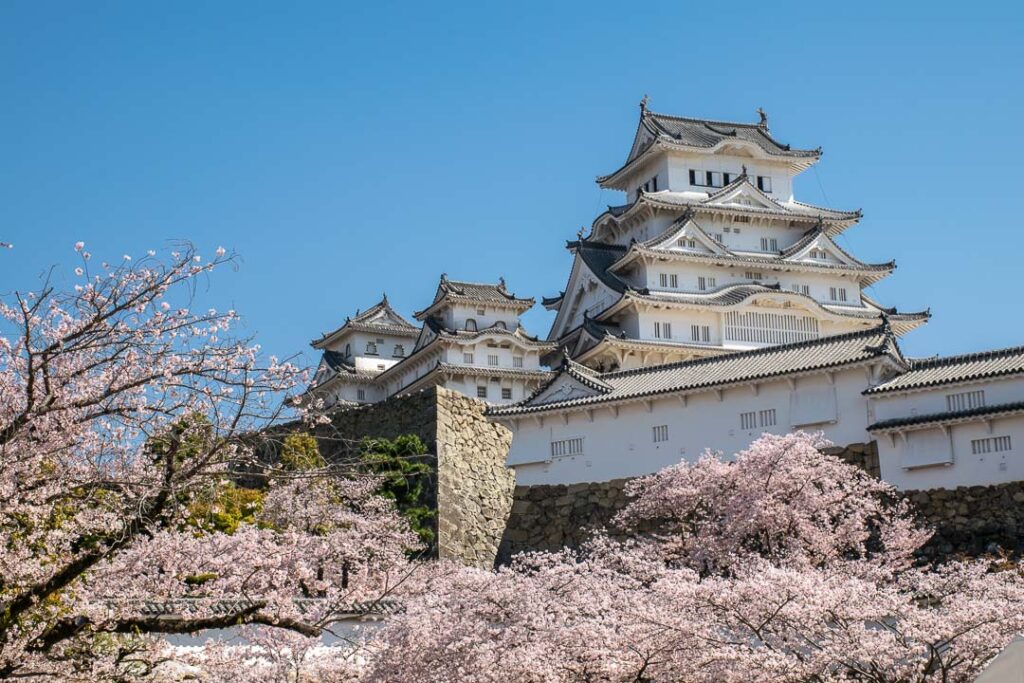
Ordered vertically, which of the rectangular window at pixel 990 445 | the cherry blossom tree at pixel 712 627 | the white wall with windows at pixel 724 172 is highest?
the white wall with windows at pixel 724 172

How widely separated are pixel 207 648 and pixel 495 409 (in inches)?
702

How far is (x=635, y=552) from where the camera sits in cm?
2347

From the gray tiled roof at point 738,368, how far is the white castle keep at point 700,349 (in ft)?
0.19

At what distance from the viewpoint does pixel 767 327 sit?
39.4 metres

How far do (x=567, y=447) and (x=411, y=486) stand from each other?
5.12 meters

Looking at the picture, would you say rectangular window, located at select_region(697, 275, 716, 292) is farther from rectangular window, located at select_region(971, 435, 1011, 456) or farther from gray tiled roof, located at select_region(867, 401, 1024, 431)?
rectangular window, located at select_region(971, 435, 1011, 456)

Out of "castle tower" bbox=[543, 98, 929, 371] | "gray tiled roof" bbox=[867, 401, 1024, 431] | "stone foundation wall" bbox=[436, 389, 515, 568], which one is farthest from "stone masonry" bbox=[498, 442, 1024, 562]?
"castle tower" bbox=[543, 98, 929, 371]

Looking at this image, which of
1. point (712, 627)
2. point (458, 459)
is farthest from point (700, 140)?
point (712, 627)

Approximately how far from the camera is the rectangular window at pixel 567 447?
2886 centimetres

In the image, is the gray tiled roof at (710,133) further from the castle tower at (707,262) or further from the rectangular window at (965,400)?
the rectangular window at (965,400)

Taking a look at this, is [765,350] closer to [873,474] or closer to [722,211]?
[873,474]

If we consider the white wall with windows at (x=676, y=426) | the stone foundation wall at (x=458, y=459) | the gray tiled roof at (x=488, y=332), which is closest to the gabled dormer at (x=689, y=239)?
the gray tiled roof at (x=488, y=332)

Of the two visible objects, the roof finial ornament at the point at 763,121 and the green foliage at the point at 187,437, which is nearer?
the green foliage at the point at 187,437

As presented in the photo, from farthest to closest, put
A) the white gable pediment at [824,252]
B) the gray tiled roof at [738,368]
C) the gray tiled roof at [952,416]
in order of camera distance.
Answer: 1. the white gable pediment at [824,252]
2. the gray tiled roof at [738,368]
3. the gray tiled roof at [952,416]
